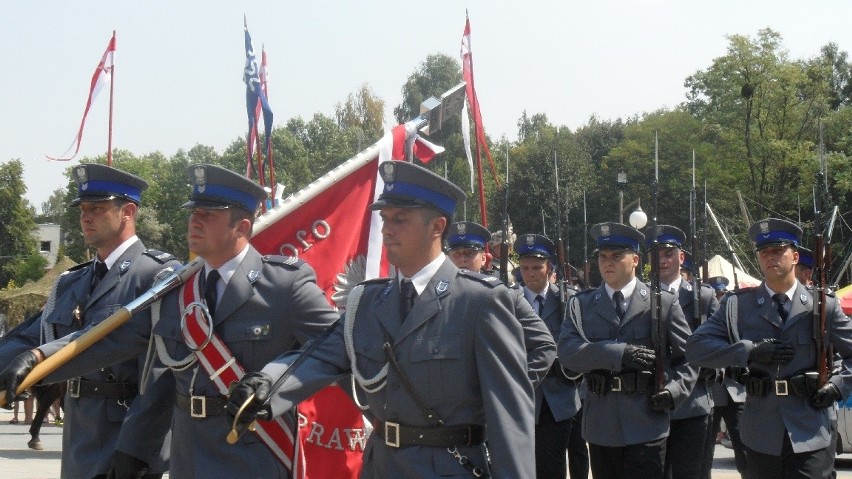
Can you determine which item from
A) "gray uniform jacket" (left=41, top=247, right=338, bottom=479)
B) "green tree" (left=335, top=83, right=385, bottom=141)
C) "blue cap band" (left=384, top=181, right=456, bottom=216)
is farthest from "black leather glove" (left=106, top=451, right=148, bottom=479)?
"green tree" (left=335, top=83, right=385, bottom=141)

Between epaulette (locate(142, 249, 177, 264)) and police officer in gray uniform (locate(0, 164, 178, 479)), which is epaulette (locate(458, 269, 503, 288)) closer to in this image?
police officer in gray uniform (locate(0, 164, 178, 479))

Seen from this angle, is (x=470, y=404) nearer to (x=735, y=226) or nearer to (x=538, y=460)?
(x=538, y=460)

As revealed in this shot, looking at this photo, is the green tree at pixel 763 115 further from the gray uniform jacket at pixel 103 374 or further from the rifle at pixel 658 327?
the gray uniform jacket at pixel 103 374

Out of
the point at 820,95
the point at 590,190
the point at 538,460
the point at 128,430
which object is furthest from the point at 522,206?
the point at 128,430

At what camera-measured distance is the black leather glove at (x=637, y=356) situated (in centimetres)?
822

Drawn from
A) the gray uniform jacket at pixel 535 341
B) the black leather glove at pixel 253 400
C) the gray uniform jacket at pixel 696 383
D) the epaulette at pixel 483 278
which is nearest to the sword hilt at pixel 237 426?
the black leather glove at pixel 253 400

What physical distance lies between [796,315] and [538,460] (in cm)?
262

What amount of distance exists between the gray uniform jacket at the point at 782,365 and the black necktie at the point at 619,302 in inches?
23.0

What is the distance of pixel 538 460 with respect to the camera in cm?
994

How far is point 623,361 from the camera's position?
27.2 feet

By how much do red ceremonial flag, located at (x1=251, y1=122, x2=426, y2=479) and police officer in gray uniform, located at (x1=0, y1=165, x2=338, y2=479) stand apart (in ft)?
Result: 5.43

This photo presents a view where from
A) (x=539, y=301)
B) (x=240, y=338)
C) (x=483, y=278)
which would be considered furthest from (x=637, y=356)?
(x=483, y=278)

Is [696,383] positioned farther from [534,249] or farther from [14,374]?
[14,374]

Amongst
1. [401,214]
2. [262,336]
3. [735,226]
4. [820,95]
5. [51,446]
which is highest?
[820,95]
